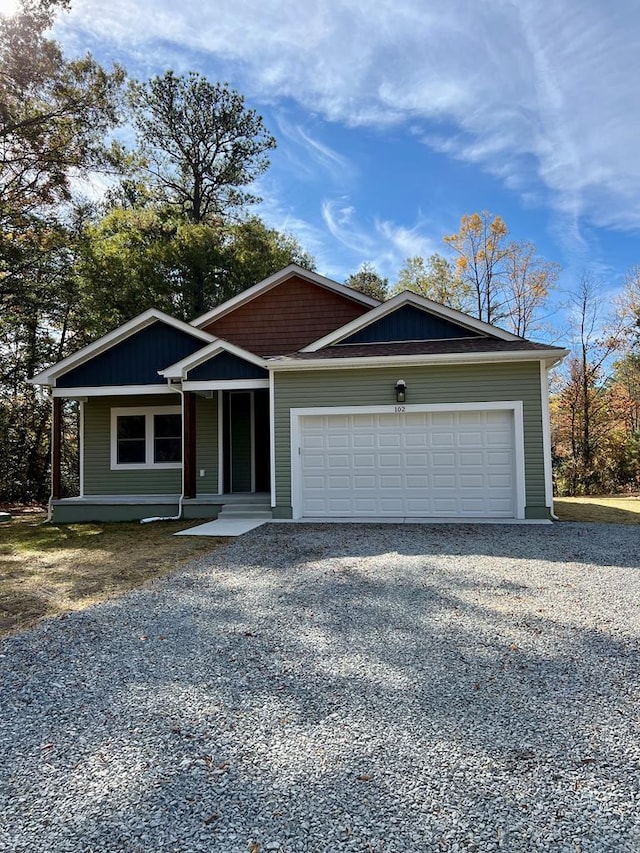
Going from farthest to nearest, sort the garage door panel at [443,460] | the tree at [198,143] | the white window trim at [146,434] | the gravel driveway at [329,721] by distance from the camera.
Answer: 1. the tree at [198,143]
2. the white window trim at [146,434]
3. the garage door panel at [443,460]
4. the gravel driveway at [329,721]

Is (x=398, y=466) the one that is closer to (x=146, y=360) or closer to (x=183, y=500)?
(x=183, y=500)

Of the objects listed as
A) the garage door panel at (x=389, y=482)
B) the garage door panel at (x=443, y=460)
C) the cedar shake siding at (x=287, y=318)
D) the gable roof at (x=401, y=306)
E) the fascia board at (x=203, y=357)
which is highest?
the cedar shake siding at (x=287, y=318)

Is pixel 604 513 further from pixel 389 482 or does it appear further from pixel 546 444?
pixel 389 482

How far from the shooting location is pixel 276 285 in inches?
548

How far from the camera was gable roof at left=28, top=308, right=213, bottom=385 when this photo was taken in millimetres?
11594

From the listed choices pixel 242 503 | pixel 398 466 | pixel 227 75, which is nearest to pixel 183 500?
pixel 242 503

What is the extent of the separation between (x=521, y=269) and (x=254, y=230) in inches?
488

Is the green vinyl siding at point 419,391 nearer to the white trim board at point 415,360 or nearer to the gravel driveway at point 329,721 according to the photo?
the white trim board at point 415,360

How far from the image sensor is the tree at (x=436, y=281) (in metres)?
24.3

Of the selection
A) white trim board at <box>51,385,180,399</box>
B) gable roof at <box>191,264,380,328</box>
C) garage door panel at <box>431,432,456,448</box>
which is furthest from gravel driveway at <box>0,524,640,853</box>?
gable roof at <box>191,264,380,328</box>

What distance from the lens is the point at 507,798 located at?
6.70ft

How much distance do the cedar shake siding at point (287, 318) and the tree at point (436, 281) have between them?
12.5 metres

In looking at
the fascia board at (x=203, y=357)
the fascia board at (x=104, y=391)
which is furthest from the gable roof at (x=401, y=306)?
the fascia board at (x=104, y=391)

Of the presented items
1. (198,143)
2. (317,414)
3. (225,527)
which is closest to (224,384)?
(317,414)
